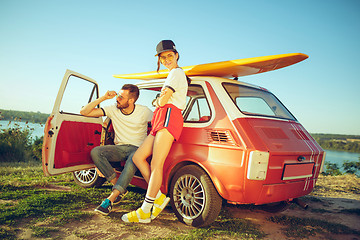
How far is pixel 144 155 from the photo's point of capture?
132 inches

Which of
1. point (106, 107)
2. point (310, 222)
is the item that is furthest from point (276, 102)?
point (106, 107)

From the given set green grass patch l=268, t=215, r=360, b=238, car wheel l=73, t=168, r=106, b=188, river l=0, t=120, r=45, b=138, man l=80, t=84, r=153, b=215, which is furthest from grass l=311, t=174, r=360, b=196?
river l=0, t=120, r=45, b=138

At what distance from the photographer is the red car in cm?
273

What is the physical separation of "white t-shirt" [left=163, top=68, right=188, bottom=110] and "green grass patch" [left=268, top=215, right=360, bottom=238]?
2.12 meters

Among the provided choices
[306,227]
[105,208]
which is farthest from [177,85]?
[306,227]

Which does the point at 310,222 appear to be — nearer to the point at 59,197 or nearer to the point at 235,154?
the point at 235,154

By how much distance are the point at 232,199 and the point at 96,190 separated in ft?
9.53

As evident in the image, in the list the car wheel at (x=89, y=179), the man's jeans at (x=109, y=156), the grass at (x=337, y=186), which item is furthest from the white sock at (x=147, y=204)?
the grass at (x=337, y=186)

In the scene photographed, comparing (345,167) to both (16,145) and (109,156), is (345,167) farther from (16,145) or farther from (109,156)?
(16,145)

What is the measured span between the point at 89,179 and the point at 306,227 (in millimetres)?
3808

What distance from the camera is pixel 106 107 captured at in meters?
4.08

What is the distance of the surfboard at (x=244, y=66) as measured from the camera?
3244 mm

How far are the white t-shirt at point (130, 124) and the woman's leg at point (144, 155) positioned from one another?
0.66 meters

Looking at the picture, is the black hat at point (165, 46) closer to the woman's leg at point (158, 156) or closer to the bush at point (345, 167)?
the woman's leg at point (158, 156)
